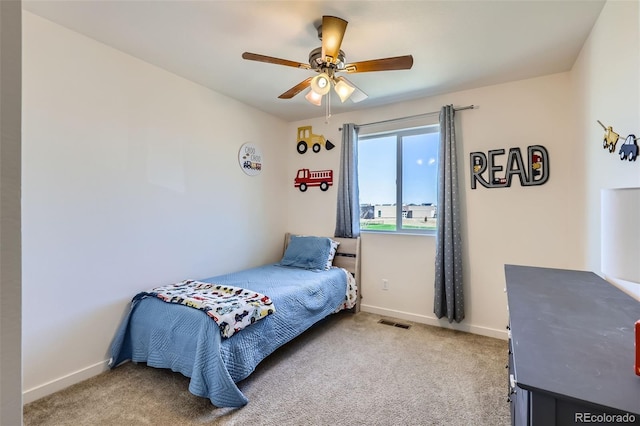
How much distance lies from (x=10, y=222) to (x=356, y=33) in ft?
7.38

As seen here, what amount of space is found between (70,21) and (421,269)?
12.0 feet

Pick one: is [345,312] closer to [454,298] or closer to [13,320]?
[454,298]

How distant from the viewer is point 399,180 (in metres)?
3.55

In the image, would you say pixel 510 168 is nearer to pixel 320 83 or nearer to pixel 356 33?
pixel 356 33

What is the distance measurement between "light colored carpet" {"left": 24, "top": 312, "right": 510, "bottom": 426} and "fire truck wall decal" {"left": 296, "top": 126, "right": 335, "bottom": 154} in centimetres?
240

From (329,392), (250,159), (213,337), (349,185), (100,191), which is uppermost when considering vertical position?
(250,159)

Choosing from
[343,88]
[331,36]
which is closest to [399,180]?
[343,88]

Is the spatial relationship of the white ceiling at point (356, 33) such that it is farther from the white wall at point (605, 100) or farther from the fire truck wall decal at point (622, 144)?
the fire truck wall decal at point (622, 144)

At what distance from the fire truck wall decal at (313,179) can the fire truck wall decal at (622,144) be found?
262cm

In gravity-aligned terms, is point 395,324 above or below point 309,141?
below

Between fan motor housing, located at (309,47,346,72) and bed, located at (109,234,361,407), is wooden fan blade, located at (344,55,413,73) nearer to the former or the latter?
fan motor housing, located at (309,47,346,72)

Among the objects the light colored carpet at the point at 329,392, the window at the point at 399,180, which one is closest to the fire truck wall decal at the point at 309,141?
the window at the point at 399,180

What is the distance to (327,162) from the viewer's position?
3.95m

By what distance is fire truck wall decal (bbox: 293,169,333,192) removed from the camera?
3943 mm
